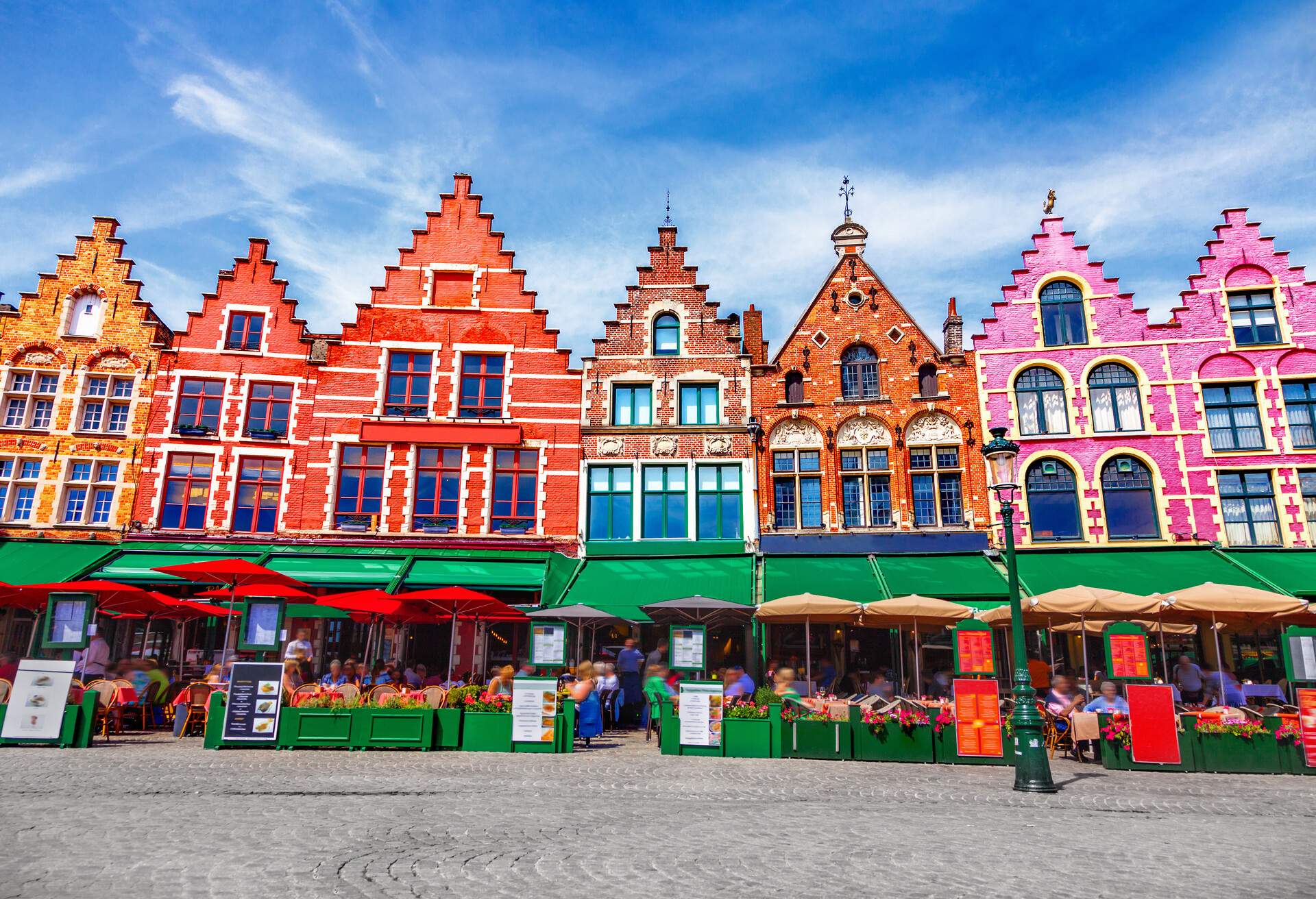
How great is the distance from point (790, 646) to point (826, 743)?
7127 millimetres

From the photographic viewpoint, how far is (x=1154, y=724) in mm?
13055

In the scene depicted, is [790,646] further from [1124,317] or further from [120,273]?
[120,273]

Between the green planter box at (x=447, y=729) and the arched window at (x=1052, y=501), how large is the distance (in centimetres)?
1430

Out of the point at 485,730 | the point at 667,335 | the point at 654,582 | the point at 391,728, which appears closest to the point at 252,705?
the point at 391,728

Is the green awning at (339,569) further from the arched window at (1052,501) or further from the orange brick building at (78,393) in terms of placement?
the arched window at (1052,501)

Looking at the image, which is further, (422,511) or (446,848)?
(422,511)

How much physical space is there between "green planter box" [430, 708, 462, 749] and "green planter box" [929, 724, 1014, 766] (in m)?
7.60

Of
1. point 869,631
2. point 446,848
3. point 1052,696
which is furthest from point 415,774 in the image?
point 869,631

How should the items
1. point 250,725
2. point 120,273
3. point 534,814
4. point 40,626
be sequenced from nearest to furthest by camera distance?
point 534,814
point 250,725
point 40,626
point 120,273

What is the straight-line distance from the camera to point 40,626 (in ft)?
65.7

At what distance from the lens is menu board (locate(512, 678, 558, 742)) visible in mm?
14258

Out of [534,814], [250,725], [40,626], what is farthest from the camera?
[40,626]

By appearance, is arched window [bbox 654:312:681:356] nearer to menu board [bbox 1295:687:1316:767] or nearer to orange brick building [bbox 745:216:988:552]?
orange brick building [bbox 745:216:988:552]

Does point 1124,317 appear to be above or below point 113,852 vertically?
above
